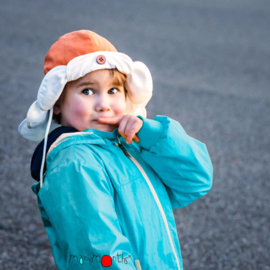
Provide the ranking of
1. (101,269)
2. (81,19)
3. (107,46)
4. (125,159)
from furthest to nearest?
1. (81,19)
2. (107,46)
3. (125,159)
4. (101,269)

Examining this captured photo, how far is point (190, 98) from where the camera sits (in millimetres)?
4859

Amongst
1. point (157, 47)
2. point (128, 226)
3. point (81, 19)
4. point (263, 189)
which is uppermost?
point (81, 19)

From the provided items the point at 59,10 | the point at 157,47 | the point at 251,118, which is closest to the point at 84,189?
the point at 251,118

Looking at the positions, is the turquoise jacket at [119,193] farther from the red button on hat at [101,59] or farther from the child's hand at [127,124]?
the red button on hat at [101,59]

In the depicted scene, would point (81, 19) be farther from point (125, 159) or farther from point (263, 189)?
point (125, 159)

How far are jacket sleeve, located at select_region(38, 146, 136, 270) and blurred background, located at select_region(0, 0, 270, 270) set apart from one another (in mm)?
1118

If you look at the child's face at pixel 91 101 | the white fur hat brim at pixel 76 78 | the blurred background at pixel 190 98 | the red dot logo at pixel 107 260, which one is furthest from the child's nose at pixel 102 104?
the blurred background at pixel 190 98

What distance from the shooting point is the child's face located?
146 centimetres

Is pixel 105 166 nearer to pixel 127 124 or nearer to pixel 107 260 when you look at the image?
pixel 127 124

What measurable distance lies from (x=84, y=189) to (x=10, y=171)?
1.95 m

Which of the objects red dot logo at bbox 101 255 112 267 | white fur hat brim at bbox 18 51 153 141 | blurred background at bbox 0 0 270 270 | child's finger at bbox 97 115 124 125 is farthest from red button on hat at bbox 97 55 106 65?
blurred background at bbox 0 0 270 270

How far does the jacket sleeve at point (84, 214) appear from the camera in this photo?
1235 mm

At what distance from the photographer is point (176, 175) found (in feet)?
4.87

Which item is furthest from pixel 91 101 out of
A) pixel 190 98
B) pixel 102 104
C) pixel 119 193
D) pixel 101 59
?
pixel 190 98
